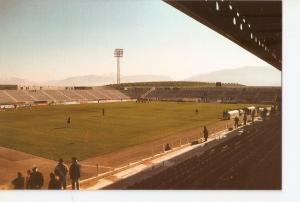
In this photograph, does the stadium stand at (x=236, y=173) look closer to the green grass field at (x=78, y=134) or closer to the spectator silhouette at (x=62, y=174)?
the spectator silhouette at (x=62, y=174)

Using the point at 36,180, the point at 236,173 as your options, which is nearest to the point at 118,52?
the point at 36,180

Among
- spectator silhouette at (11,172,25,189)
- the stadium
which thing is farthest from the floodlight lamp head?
spectator silhouette at (11,172,25,189)

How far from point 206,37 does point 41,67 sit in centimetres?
480

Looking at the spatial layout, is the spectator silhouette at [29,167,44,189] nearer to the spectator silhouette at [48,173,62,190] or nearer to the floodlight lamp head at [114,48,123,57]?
the spectator silhouette at [48,173,62,190]

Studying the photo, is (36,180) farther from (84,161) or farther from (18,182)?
(84,161)

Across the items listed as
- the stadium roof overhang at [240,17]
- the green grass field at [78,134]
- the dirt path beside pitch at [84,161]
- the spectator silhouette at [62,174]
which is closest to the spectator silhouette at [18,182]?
the dirt path beside pitch at [84,161]

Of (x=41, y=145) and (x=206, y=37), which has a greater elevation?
(x=206, y=37)

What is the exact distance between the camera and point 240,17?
7922 mm

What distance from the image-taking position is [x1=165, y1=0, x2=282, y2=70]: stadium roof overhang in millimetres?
6781
